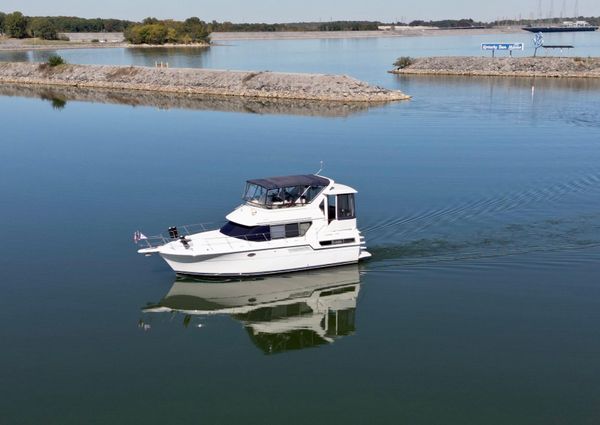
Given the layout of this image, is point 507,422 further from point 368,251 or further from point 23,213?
point 23,213

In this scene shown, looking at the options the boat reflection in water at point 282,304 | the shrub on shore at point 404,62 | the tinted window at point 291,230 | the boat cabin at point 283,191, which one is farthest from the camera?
the shrub on shore at point 404,62

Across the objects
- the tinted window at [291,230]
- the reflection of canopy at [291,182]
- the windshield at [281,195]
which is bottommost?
the tinted window at [291,230]

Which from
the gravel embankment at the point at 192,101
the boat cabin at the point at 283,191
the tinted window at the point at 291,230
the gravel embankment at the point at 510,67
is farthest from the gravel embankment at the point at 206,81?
the tinted window at the point at 291,230

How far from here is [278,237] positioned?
84.3 feet

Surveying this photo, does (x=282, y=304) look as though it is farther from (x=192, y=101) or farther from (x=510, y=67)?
(x=510, y=67)

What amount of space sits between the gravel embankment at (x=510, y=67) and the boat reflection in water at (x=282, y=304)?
9619cm

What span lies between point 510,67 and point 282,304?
100995 millimetres

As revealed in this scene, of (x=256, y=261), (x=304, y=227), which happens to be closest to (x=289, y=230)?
(x=304, y=227)

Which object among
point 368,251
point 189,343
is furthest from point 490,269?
point 189,343

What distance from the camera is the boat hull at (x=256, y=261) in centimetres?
2516

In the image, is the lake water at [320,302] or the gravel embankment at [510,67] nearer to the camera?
the lake water at [320,302]

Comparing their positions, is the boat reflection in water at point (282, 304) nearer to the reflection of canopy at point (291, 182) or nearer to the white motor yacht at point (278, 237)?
the white motor yacht at point (278, 237)

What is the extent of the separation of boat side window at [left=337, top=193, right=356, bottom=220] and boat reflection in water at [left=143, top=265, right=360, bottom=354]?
2.25m

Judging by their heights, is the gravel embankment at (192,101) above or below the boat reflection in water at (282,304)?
above
